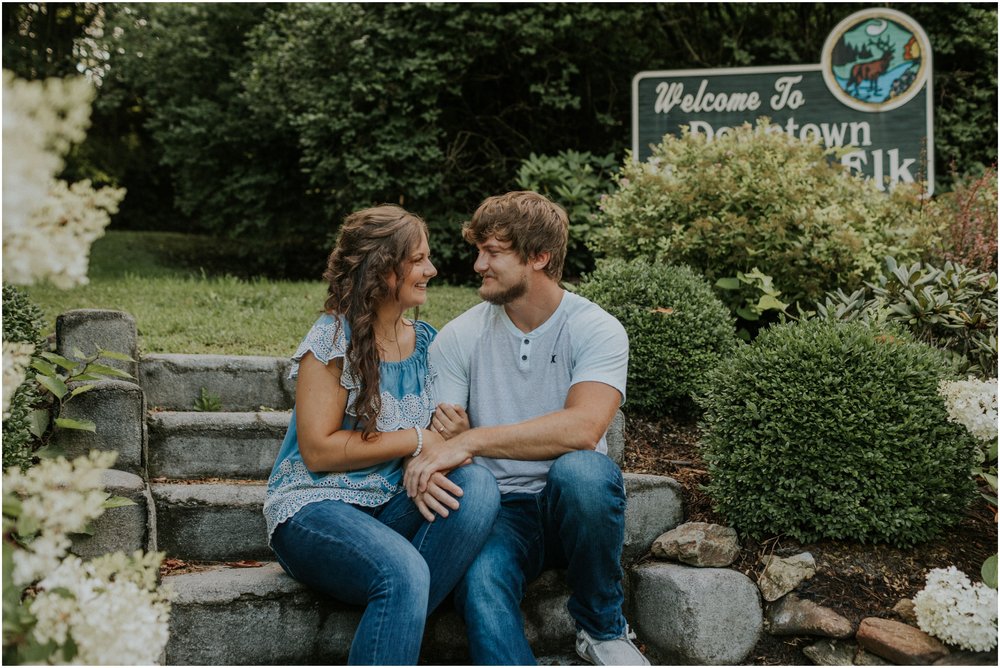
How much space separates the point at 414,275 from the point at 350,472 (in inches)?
24.0

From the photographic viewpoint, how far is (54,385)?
2.75 m

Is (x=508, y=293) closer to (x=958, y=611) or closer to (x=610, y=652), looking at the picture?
(x=610, y=652)

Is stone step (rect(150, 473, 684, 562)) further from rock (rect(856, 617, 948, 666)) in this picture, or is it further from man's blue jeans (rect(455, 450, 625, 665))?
rock (rect(856, 617, 948, 666))

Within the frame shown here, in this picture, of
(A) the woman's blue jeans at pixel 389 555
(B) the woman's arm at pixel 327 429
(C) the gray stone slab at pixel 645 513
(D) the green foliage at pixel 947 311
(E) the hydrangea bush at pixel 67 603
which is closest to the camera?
(E) the hydrangea bush at pixel 67 603

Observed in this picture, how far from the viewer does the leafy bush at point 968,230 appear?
14.0 feet

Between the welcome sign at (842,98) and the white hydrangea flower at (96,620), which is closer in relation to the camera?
the white hydrangea flower at (96,620)

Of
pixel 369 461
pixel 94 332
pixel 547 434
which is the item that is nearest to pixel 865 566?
pixel 547 434

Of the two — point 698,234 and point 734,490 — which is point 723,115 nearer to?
point 698,234

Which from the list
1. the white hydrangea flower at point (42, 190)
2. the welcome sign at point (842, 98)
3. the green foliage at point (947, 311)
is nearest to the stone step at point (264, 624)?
the white hydrangea flower at point (42, 190)

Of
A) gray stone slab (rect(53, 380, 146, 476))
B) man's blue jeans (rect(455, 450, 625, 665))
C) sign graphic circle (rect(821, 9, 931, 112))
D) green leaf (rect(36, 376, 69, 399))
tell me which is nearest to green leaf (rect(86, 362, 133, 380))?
gray stone slab (rect(53, 380, 146, 476))

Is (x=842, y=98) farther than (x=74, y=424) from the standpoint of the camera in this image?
Yes

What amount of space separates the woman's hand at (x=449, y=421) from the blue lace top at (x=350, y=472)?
0.13ft

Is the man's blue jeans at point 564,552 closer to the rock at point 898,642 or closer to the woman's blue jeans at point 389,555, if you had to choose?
the woman's blue jeans at point 389,555

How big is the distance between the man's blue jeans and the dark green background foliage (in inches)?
236
